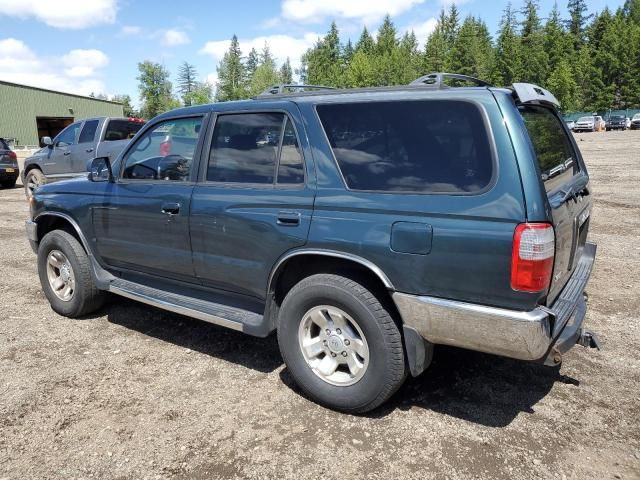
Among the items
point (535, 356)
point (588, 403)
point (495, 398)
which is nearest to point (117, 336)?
point (495, 398)

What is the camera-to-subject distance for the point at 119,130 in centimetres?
1144

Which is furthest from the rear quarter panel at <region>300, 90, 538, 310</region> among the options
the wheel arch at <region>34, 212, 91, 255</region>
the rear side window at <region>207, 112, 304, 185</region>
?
the wheel arch at <region>34, 212, 91, 255</region>

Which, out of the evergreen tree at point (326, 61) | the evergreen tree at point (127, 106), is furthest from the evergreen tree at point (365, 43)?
the evergreen tree at point (127, 106)

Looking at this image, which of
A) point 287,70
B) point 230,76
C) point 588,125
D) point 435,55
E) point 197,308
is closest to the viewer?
point 197,308

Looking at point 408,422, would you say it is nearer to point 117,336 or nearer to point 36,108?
point 117,336

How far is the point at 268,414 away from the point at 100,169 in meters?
2.60

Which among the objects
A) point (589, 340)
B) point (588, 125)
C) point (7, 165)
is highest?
point (588, 125)

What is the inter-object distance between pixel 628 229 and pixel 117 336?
7.45 m

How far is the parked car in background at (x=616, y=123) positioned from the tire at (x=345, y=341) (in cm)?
6136

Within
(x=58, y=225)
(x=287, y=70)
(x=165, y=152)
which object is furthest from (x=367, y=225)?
(x=287, y=70)

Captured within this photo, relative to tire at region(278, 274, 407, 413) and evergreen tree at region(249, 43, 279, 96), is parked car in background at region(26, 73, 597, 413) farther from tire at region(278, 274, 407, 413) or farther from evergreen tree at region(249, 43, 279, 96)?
evergreen tree at region(249, 43, 279, 96)

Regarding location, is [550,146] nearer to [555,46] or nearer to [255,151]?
[255,151]

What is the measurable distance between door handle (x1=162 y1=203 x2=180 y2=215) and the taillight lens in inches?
93.0

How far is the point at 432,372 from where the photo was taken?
3641 millimetres
